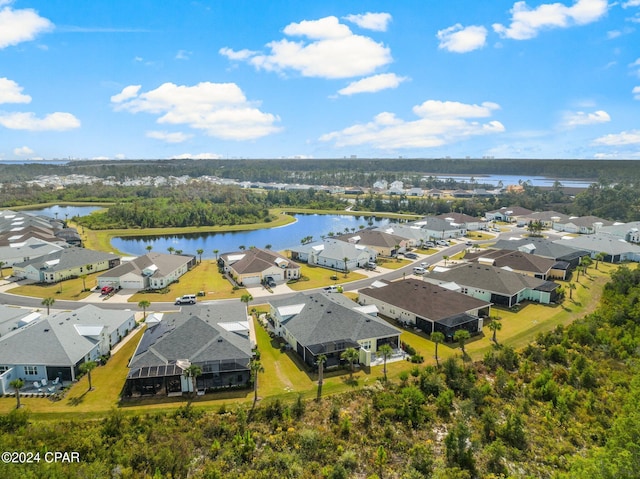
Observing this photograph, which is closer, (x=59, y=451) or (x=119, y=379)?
(x=59, y=451)

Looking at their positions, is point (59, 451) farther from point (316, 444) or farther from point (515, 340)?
point (515, 340)

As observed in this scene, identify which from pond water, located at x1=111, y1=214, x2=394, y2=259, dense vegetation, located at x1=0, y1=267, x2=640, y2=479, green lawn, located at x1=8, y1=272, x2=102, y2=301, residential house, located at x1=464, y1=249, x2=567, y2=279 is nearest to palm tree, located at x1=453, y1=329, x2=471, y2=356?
dense vegetation, located at x1=0, y1=267, x2=640, y2=479

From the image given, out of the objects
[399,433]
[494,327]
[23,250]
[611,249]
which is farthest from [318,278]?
[611,249]

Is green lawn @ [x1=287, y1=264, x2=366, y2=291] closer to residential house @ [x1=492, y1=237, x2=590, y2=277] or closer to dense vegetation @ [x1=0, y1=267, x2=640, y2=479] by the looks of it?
dense vegetation @ [x1=0, y1=267, x2=640, y2=479]

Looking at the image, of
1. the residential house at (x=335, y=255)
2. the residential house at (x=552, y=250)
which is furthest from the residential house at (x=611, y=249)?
the residential house at (x=335, y=255)

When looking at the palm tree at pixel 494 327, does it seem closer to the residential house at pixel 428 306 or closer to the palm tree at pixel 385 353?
the residential house at pixel 428 306

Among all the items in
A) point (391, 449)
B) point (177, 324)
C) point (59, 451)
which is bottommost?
point (391, 449)

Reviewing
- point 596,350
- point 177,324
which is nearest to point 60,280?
point 177,324
